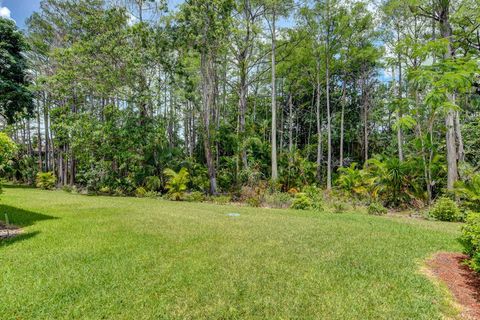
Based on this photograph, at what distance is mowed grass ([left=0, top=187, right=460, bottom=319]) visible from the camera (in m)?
2.94

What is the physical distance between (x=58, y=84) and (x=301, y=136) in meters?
20.3

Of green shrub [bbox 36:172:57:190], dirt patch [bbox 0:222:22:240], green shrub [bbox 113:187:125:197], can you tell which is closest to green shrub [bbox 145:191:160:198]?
green shrub [bbox 113:187:125:197]

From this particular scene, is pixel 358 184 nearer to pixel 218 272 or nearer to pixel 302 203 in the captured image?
pixel 302 203

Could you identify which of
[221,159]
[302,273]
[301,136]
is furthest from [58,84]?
[301,136]

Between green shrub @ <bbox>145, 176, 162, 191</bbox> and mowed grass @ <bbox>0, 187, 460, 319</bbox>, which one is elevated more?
green shrub @ <bbox>145, 176, 162, 191</bbox>

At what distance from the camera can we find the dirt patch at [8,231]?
5.93m

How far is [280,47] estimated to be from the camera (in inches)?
706

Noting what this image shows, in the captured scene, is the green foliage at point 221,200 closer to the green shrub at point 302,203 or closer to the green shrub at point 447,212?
the green shrub at point 302,203

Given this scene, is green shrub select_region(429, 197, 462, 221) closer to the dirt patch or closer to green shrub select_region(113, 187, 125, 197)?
the dirt patch

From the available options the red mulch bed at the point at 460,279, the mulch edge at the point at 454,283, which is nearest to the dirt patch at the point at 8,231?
the mulch edge at the point at 454,283

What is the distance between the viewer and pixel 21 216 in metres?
7.97

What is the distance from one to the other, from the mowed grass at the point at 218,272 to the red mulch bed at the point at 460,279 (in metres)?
0.20

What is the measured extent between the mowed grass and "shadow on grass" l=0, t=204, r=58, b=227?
1.75 ft

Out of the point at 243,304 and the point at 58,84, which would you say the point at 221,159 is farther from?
the point at 243,304
